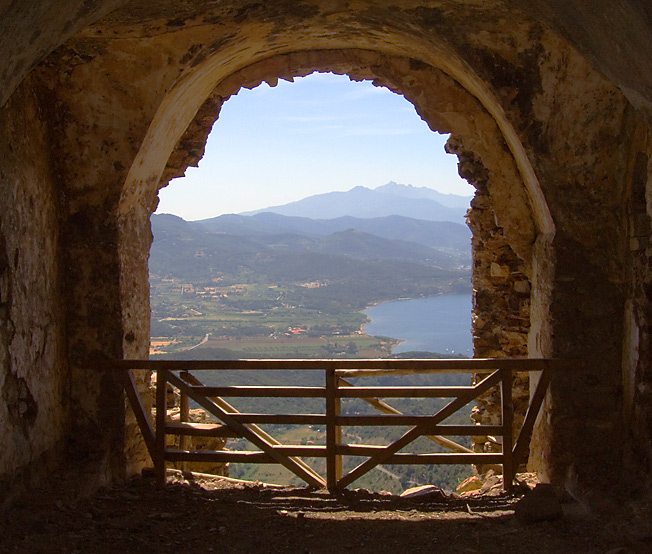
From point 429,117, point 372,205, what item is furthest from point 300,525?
point 372,205

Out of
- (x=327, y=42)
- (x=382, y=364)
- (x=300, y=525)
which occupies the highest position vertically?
(x=327, y=42)

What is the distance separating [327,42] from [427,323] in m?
28.8

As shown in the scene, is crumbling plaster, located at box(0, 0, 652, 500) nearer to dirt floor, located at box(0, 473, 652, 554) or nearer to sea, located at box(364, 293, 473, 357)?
dirt floor, located at box(0, 473, 652, 554)

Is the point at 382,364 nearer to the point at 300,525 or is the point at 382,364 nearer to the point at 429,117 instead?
the point at 300,525

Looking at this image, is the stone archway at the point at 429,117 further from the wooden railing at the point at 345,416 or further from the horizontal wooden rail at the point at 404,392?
the horizontal wooden rail at the point at 404,392

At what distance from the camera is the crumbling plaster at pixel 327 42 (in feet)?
13.5

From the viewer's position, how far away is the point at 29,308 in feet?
13.7

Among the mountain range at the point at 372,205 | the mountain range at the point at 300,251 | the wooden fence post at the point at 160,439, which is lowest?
the wooden fence post at the point at 160,439

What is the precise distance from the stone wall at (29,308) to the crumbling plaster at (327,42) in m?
0.02

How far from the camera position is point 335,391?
443cm

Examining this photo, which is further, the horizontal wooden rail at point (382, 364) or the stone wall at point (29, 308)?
the horizontal wooden rail at point (382, 364)

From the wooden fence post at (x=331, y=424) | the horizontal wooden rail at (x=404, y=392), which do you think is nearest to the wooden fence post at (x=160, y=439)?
the wooden fence post at (x=331, y=424)

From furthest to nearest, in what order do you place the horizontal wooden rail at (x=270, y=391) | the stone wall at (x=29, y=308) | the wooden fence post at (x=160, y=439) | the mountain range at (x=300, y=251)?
the mountain range at (x=300, y=251) → the wooden fence post at (x=160, y=439) → the horizontal wooden rail at (x=270, y=391) → the stone wall at (x=29, y=308)

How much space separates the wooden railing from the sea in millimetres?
20658
